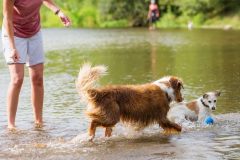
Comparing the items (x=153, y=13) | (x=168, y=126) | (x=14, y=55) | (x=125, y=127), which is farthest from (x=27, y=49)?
(x=153, y=13)

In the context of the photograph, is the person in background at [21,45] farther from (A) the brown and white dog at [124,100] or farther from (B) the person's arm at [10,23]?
(A) the brown and white dog at [124,100]

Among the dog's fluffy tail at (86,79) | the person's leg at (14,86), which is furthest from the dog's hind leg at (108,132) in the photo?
the person's leg at (14,86)

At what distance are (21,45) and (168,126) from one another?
230cm

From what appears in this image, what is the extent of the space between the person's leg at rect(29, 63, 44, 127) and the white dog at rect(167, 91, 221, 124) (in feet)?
6.54

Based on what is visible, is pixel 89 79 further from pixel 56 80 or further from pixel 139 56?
pixel 139 56

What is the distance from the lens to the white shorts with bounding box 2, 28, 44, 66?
7.39 metres

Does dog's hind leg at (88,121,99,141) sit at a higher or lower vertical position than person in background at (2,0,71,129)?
lower

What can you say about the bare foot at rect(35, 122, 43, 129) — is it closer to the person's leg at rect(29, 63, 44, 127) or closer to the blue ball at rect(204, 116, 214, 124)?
the person's leg at rect(29, 63, 44, 127)

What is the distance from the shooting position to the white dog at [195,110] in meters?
8.51

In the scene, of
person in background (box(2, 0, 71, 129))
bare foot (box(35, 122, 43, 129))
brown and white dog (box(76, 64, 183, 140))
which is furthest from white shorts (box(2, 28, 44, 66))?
brown and white dog (box(76, 64, 183, 140))

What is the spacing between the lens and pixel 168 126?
748 centimetres

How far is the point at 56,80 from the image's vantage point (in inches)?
508

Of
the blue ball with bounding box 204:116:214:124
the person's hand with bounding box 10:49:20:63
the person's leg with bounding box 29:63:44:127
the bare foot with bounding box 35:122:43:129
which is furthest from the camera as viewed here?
the blue ball with bounding box 204:116:214:124

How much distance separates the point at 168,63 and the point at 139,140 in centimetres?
911
